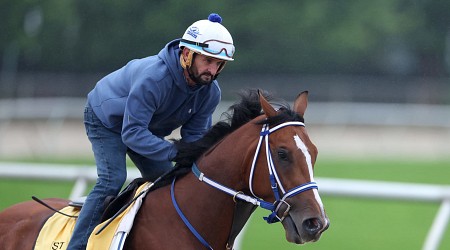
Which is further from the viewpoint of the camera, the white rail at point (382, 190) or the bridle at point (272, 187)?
the white rail at point (382, 190)

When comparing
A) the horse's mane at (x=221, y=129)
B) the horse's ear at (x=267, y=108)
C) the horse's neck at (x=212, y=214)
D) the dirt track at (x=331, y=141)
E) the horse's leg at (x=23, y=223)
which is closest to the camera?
the horse's ear at (x=267, y=108)

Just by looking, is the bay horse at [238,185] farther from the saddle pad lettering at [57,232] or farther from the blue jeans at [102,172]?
the saddle pad lettering at [57,232]

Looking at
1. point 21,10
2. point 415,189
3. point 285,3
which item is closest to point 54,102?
point 21,10

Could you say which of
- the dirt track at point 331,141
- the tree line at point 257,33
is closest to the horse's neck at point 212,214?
the dirt track at point 331,141

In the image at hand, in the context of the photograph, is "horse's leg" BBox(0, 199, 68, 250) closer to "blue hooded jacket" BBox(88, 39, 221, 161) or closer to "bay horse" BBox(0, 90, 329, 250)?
"blue hooded jacket" BBox(88, 39, 221, 161)

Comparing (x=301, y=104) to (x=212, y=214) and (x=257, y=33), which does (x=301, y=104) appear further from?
(x=257, y=33)

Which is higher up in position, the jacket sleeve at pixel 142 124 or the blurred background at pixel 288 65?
the jacket sleeve at pixel 142 124

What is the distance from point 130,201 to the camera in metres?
4.94

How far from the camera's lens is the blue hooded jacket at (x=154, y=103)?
191 inches

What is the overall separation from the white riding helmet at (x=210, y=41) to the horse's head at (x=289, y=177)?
424 millimetres

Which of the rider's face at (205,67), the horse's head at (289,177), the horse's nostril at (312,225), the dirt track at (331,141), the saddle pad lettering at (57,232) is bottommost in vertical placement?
the dirt track at (331,141)

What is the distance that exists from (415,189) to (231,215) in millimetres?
2479

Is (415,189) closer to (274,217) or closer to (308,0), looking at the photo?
(274,217)

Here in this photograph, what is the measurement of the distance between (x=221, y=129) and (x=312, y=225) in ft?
2.83
